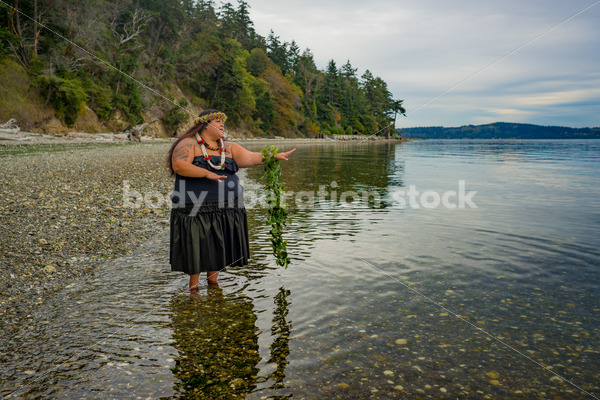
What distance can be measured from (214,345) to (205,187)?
2173mm

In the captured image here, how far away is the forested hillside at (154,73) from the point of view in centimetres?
3853

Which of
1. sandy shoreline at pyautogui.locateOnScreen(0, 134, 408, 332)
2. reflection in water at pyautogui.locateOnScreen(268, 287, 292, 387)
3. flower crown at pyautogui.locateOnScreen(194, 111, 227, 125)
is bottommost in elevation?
reflection in water at pyautogui.locateOnScreen(268, 287, 292, 387)

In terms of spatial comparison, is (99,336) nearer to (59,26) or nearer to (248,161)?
(248,161)

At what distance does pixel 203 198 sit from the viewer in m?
5.75

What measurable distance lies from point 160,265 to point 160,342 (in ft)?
9.19

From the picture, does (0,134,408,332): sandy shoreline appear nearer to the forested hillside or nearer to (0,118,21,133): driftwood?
the forested hillside

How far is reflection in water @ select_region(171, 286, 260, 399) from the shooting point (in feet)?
12.7

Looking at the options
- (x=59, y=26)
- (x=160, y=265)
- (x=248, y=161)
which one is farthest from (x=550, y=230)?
(x=59, y=26)

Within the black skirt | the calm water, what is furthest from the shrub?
the black skirt

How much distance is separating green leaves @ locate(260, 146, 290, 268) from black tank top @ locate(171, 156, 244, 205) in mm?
593

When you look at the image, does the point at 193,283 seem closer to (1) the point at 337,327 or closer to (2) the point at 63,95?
(1) the point at 337,327

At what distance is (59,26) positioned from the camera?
40.2 meters

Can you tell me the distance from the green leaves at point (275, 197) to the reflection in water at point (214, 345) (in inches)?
45.4

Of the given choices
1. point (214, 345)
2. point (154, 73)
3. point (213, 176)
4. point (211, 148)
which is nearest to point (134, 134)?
point (154, 73)
